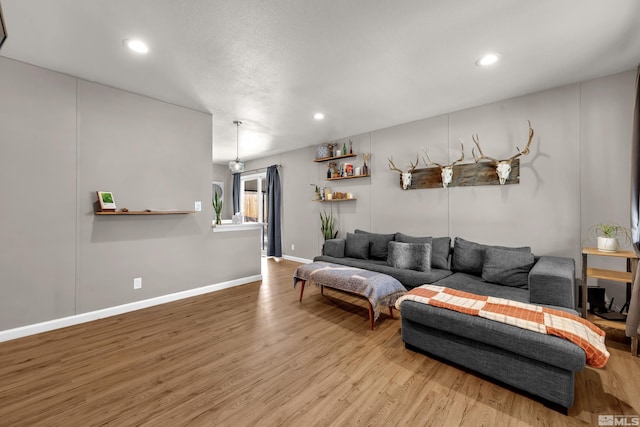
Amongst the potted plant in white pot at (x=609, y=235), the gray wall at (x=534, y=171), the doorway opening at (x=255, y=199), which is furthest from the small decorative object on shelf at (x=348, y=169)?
the potted plant in white pot at (x=609, y=235)

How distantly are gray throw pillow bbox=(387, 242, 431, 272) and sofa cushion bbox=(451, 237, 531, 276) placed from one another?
376 millimetres

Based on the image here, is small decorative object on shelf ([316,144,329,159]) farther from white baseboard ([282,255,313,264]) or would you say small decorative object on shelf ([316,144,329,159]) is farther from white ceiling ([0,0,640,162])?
white baseboard ([282,255,313,264])

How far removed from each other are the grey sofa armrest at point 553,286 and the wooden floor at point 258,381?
540 millimetres

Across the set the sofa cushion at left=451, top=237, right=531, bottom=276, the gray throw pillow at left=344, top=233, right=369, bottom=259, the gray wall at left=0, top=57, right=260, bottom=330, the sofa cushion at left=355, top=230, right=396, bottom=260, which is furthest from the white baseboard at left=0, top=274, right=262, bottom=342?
the sofa cushion at left=451, top=237, right=531, bottom=276

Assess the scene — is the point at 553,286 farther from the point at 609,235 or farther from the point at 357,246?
the point at 357,246

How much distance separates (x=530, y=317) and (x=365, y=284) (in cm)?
139

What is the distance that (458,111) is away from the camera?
397 cm

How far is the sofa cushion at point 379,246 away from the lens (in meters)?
4.28

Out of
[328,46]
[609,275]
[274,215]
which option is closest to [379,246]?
[609,275]

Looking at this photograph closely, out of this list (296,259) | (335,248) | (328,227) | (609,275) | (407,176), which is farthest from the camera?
(296,259)

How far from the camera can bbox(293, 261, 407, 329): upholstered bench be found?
2.84m

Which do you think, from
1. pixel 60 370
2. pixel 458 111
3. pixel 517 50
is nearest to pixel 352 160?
pixel 458 111

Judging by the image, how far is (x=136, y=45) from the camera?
2391 mm

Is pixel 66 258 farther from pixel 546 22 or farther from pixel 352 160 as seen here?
pixel 546 22
